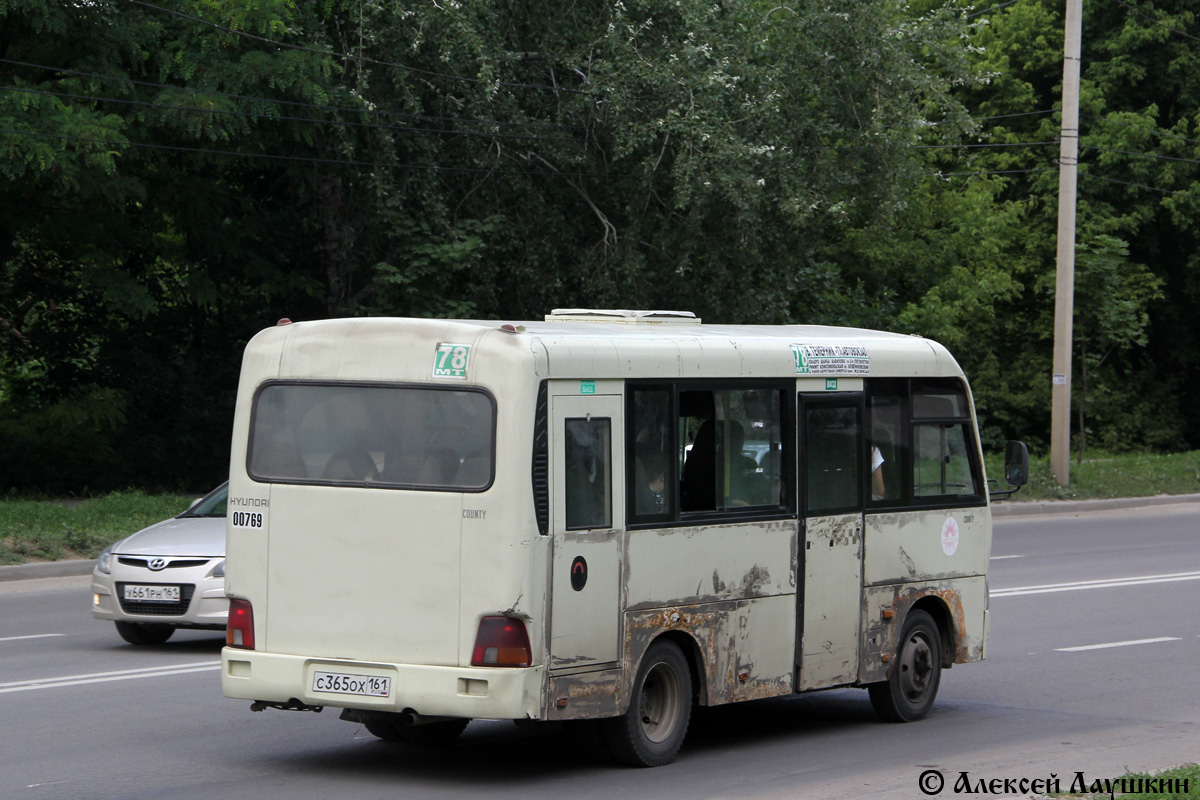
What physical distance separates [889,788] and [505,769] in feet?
6.47

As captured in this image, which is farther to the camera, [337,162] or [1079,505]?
[1079,505]

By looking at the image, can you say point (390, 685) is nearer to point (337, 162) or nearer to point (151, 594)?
point (151, 594)

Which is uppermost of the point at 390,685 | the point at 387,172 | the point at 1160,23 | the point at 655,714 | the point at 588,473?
the point at 1160,23

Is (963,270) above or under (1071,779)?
above

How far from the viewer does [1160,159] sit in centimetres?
4575

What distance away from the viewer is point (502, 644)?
743 centimetres

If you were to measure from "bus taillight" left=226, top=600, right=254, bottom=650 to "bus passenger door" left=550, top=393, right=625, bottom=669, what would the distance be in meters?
1.60

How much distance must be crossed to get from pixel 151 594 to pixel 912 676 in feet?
19.1

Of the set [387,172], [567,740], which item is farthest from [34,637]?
[387,172]

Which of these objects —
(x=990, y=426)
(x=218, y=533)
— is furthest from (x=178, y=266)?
(x=990, y=426)

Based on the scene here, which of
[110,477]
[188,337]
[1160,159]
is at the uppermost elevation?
[1160,159]

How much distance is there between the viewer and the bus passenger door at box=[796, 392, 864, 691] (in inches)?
360

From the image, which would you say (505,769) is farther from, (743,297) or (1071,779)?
(743,297)

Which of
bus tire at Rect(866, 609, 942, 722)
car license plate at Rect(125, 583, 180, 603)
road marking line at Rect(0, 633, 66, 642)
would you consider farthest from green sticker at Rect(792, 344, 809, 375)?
road marking line at Rect(0, 633, 66, 642)
